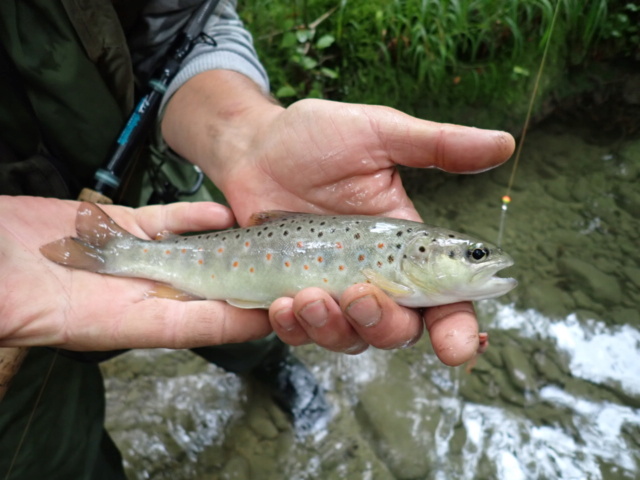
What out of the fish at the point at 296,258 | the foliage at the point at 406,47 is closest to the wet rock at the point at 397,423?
the fish at the point at 296,258

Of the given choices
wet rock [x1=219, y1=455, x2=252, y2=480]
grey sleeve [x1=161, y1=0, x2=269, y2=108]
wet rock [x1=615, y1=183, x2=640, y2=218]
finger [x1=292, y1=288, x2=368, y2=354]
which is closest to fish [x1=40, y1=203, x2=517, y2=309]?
finger [x1=292, y1=288, x2=368, y2=354]

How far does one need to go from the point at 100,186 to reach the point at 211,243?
2.03 feet

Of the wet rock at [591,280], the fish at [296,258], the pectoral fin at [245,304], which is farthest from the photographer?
the wet rock at [591,280]

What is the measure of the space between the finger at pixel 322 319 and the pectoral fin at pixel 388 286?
21cm

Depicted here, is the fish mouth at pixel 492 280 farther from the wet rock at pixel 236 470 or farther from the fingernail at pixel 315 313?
the wet rock at pixel 236 470

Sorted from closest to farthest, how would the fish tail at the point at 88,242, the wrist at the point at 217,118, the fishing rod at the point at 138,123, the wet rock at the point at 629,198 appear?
the fish tail at the point at 88,242, the fishing rod at the point at 138,123, the wrist at the point at 217,118, the wet rock at the point at 629,198

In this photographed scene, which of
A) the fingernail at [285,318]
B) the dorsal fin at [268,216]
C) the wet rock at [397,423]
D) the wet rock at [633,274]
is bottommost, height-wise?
the wet rock at [397,423]

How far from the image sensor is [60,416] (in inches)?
85.1

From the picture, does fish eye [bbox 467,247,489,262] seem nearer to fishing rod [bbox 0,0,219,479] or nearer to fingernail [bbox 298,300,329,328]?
fingernail [bbox 298,300,329,328]

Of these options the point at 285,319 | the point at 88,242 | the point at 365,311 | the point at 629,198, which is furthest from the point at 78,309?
the point at 629,198

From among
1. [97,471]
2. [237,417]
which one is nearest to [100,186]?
[97,471]

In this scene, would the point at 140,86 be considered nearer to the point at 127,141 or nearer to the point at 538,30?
the point at 127,141

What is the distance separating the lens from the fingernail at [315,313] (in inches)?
66.3

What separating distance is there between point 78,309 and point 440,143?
1.58m
